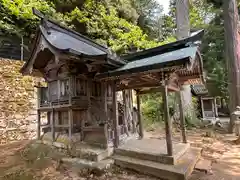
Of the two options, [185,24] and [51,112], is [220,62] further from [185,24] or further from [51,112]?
[51,112]

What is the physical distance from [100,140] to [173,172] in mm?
2583

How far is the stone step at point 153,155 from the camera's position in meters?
4.31

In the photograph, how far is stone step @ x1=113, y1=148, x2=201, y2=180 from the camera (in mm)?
3864

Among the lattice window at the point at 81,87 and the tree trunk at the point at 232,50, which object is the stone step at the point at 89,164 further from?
the tree trunk at the point at 232,50

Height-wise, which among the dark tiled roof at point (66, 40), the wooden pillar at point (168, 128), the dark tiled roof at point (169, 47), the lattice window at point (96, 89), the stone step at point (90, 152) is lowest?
the stone step at point (90, 152)

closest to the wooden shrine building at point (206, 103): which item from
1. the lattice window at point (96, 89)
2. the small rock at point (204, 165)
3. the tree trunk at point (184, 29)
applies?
the tree trunk at point (184, 29)

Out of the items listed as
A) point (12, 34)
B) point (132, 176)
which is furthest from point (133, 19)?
point (132, 176)

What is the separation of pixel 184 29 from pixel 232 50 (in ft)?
11.3

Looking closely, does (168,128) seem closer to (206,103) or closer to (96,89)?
(96,89)

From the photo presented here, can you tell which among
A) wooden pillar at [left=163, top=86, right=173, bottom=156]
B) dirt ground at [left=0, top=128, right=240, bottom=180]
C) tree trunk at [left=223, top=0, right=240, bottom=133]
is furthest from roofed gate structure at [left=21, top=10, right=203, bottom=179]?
tree trunk at [left=223, top=0, right=240, bottom=133]

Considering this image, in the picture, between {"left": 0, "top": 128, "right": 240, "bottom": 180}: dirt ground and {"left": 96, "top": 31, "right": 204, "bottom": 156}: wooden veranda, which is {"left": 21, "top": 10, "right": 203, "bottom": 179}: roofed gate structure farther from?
{"left": 0, "top": 128, "right": 240, "bottom": 180}: dirt ground

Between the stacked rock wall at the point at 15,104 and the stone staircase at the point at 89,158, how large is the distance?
506 cm

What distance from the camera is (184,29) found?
11227mm

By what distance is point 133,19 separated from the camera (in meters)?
14.4
